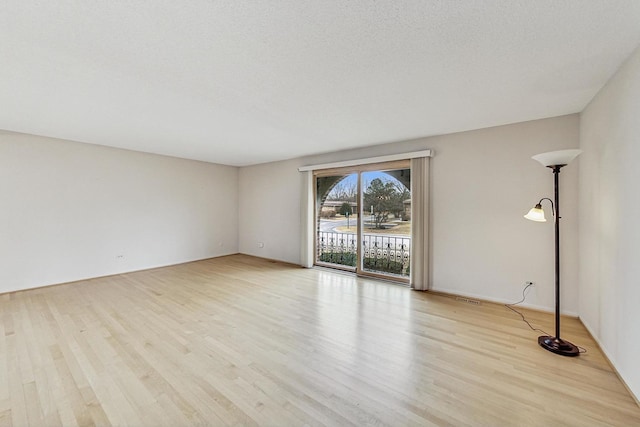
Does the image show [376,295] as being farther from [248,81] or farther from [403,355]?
[248,81]

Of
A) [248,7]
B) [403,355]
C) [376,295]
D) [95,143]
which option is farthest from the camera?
[95,143]

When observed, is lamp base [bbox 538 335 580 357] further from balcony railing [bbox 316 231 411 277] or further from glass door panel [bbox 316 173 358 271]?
glass door panel [bbox 316 173 358 271]

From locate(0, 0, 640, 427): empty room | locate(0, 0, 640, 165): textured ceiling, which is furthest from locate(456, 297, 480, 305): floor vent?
locate(0, 0, 640, 165): textured ceiling

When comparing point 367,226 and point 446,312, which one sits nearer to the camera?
point 446,312

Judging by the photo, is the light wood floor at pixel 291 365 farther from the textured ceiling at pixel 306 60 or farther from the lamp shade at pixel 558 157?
the textured ceiling at pixel 306 60

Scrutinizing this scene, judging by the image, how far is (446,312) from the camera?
3146mm

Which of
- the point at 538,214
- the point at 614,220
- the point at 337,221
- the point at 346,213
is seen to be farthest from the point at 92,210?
the point at 614,220

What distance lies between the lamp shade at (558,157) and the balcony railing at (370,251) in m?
2.22

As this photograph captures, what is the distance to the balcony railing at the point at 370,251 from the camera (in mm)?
4453

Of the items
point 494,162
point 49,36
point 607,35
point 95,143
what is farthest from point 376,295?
point 95,143

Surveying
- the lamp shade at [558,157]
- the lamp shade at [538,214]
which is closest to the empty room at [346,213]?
the lamp shade at [558,157]

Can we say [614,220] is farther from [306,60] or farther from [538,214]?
[306,60]

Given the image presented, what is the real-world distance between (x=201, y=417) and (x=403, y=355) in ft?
5.42

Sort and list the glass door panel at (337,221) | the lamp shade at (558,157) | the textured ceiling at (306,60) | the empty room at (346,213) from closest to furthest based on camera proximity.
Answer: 1. the textured ceiling at (306,60)
2. the empty room at (346,213)
3. the lamp shade at (558,157)
4. the glass door panel at (337,221)
